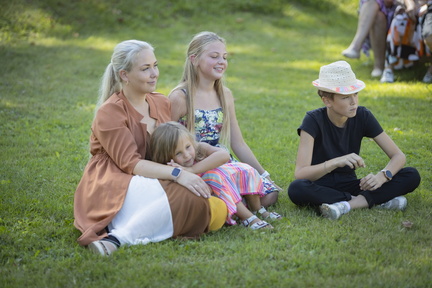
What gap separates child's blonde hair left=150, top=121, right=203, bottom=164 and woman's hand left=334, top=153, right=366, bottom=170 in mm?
1144

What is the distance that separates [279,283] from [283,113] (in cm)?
447

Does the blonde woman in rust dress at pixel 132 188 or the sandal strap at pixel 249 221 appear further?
the sandal strap at pixel 249 221

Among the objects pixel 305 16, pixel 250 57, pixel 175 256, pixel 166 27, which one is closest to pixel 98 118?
pixel 175 256

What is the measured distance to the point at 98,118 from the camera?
12.7ft

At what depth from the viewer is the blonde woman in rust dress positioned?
3.62 metres

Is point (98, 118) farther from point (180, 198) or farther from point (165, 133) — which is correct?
point (180, 198)

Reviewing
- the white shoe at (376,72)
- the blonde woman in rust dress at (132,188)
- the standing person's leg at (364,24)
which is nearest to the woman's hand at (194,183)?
the blonde woman in rust dress at (132,188)

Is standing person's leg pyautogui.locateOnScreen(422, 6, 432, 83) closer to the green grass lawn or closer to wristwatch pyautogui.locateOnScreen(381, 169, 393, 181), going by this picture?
the green grass lawn

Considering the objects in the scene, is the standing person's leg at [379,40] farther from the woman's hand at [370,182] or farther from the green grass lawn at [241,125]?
the woman's hand at [370,182]

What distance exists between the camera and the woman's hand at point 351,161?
13.0 feet

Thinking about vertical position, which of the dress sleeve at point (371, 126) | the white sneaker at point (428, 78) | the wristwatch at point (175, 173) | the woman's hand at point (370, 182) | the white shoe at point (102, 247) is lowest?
the white shoe at point (102, 247)

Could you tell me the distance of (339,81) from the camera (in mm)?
4137

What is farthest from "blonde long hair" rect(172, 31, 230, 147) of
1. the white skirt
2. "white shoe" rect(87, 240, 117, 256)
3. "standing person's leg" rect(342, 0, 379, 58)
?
"standing person's leg" rect(342, 0, 379, 58)

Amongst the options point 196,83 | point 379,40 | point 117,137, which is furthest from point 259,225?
point 379,40
